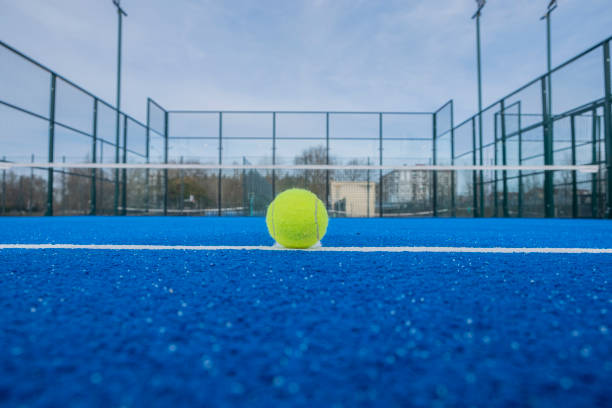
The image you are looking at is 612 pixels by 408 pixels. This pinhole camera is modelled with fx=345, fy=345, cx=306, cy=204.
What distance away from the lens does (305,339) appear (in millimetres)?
577

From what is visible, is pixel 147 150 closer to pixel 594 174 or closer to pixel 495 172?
pixel 495 172

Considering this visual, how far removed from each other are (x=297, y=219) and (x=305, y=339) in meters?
1.19

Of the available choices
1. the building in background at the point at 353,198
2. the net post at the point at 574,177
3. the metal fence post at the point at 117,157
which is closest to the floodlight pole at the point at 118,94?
the metal fence post at the point at 117,157

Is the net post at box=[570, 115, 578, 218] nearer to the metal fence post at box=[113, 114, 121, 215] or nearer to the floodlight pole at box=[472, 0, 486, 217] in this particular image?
the floodlight pole at box=[472, 0, 486, 217]

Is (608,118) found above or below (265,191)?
above

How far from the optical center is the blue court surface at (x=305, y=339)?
0.42 metres

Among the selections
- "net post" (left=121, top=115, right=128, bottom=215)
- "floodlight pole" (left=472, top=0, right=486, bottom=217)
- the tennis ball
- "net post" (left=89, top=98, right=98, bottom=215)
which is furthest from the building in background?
the tennis ball

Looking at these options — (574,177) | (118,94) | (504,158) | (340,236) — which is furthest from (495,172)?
(118,94)

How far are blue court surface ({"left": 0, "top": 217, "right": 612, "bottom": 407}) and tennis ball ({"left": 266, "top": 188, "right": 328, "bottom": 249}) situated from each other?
2.01 ft

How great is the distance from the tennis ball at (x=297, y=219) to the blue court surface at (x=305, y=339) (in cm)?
61

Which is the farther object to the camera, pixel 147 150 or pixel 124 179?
pixel 147 150

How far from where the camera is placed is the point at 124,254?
1.65 meters

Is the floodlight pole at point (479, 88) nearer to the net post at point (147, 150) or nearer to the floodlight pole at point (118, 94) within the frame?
the net post at point (147, 150)

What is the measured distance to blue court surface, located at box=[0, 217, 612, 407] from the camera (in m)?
0.42
